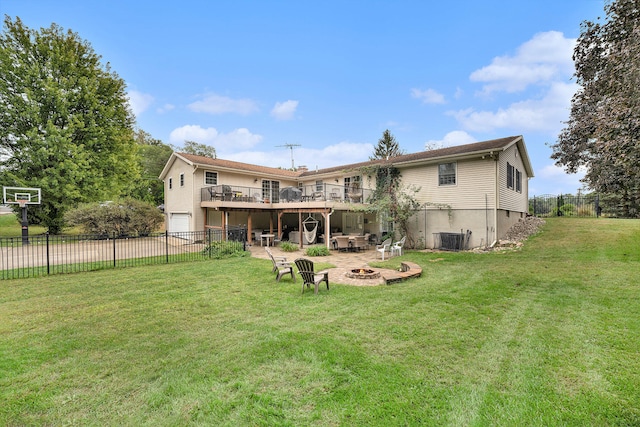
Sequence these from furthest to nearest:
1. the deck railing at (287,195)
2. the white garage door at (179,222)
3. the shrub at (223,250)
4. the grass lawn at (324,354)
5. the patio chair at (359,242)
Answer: the white garage door at (179,222), the deck railing at (287,195), the patio chair at (359,242), the shrub at (223,250), the grass lawn at (324,354)

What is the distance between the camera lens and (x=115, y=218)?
17.9m

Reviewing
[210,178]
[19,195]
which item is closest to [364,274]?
[210,178]

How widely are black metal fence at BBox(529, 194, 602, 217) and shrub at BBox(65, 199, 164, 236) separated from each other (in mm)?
29536

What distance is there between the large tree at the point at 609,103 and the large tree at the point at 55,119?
86.6ft

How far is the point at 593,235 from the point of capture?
1299cm

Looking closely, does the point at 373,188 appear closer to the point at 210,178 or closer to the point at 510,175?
the point at 510,175

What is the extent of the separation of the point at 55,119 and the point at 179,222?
36.6ft

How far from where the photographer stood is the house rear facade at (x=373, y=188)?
13.2 metres

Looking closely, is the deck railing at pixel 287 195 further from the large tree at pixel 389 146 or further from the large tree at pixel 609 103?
the large tree at pixel 389 146

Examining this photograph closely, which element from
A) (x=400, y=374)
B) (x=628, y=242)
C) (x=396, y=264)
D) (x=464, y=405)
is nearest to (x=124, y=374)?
(x=400, y=374)

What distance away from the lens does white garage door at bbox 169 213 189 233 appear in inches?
717

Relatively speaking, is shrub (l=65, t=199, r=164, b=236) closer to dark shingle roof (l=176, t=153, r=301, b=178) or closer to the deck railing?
dark shingle roof (l=176, t=153, r=301, b=178)

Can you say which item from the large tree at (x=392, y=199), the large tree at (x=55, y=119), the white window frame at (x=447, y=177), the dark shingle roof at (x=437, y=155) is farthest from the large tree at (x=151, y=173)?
the white window frame at (x=447, y=177)

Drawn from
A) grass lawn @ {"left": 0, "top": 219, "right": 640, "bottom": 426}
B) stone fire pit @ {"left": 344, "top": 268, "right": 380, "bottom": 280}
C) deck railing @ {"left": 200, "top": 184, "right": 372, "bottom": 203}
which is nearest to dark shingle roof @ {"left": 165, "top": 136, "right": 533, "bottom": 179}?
deck railing @ {"left": 200, "top": 184, "right": 372, "bottom": 203}
